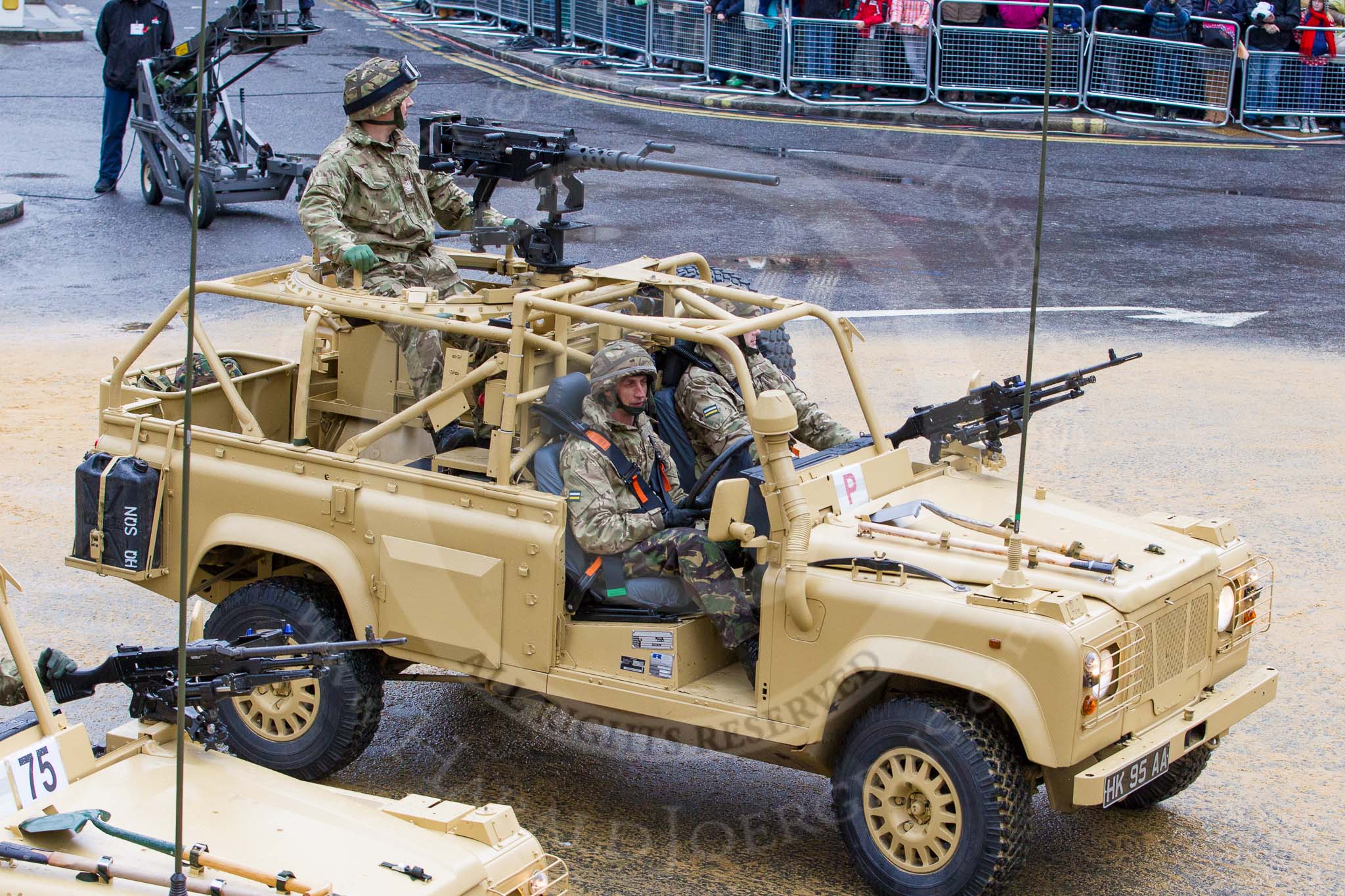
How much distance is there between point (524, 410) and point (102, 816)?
2601 mm

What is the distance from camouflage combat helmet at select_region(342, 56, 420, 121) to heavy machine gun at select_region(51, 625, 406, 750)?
3716 mm

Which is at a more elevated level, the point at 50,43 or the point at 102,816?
the point at 50,43

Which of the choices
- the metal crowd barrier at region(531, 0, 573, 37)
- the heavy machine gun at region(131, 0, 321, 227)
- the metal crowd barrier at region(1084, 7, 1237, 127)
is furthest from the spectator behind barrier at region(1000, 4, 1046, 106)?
the heavy machine gun at region(131, 0, 321, 227)

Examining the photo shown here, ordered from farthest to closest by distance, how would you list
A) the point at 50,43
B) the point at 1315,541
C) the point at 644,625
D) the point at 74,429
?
the point at 50,43 → the point at 74,429 → the point at 1315,541 → the point at 644,625

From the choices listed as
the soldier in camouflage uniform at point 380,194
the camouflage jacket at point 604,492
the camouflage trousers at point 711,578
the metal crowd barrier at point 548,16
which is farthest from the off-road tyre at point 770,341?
the metal crowd barrier at point 548,16

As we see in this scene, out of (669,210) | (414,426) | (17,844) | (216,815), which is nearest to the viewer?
(17,844)

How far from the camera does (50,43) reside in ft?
84.3

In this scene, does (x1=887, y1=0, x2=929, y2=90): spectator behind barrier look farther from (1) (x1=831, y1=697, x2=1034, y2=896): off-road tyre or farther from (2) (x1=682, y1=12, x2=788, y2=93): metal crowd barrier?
(1) (x1=831, y1=697, x2=1034, y2=896): off-road tyre

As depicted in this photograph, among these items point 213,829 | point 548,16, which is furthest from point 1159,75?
point 213,829

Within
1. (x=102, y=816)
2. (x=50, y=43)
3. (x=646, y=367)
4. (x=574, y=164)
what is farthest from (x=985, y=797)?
(x=50, y=43)

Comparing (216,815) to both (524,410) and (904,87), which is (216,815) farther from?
(904,87)

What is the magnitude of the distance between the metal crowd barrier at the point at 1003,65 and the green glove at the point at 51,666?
17.0 meters

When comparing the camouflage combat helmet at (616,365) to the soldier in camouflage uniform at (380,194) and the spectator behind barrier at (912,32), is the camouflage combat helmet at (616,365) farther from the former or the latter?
the spectator behind barrier at (912,32)

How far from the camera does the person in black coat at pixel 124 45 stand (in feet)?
55.8
